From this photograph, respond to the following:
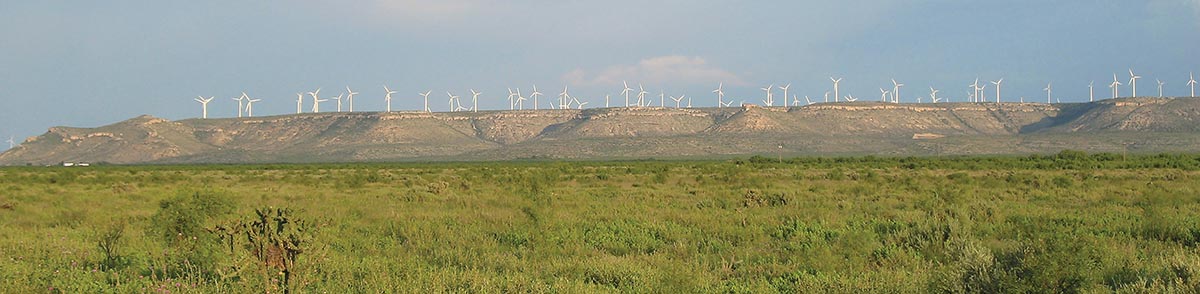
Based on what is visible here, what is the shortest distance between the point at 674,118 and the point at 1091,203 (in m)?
159

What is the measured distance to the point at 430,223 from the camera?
15.7m

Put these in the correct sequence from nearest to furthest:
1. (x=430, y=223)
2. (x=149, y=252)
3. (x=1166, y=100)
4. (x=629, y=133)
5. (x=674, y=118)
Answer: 1. (x=149, y=252)
2. (x=430, y=223)
3. (x=1166, y=100)
4. (x=629, y=133)
5. (x=674, y=118)

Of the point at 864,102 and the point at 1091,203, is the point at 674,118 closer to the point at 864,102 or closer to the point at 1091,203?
the point at 864,102

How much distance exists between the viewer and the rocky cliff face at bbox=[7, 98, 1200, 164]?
472ft

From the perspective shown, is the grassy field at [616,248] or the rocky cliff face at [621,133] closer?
the grassy field at [616,248]

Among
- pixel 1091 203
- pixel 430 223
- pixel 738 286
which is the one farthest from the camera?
pixel 1091 203

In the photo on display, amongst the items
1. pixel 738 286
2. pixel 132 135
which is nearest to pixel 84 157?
pixel 132 135

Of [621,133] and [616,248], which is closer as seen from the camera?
[616,248]

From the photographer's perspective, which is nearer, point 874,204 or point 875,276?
point 875,276

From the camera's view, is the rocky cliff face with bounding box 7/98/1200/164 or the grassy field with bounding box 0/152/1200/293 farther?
the rocky cliff face with bounding box 7/98/1200/164

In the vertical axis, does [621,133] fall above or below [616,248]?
above

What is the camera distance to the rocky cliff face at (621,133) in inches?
5659

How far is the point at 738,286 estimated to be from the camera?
9164mm

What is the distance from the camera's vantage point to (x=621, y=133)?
168 m
